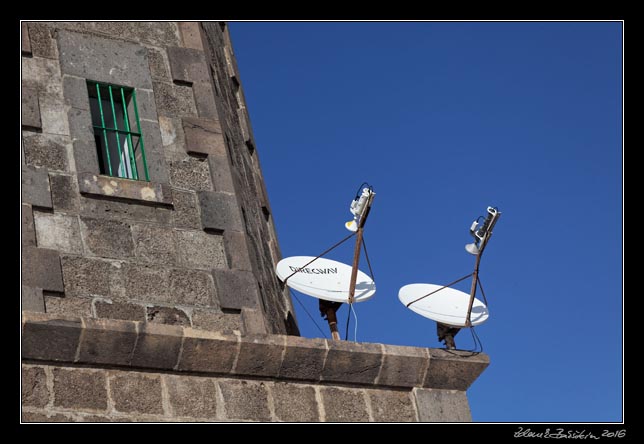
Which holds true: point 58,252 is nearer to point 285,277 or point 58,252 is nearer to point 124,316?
point 124,316

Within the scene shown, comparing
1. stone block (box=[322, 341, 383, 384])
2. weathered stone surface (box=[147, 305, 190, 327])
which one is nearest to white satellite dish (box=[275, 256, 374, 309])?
stone block (box=[322, 341, 383, 384])

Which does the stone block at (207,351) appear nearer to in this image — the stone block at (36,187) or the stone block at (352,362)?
the stone block at (352,362)

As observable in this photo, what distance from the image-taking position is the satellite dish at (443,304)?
16.5 m

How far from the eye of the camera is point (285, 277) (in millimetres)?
16516

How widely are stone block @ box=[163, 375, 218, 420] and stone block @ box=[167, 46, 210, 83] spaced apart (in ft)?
13.9

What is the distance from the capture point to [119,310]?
49.4ft

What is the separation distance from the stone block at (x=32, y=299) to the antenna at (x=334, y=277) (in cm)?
288

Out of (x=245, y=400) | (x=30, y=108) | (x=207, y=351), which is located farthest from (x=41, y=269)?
(x=245, y=400)

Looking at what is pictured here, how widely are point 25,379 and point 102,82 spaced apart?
433 cm

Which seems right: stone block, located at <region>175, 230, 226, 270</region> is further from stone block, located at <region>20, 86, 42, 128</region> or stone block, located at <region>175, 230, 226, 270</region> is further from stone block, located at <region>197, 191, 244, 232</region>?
stone block, located at <region>20, 86, 42, 128</region>

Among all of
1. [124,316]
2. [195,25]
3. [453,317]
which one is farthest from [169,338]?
[195,25]

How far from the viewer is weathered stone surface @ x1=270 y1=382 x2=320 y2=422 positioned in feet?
48.8

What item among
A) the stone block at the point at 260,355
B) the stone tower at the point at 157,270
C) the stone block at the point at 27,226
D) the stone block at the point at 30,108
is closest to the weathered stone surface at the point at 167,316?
the stone tower at the point at 157,270

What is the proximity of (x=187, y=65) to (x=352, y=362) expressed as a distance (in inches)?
170
